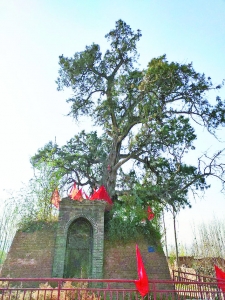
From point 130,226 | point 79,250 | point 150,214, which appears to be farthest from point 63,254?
point 150,214

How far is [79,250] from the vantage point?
10312mm

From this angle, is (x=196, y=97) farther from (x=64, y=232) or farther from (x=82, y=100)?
(x=64, y=232)

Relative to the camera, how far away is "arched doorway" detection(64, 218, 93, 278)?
9.89m

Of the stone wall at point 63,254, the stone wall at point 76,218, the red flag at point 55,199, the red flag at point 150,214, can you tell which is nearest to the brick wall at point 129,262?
the stone wall at point 63,254

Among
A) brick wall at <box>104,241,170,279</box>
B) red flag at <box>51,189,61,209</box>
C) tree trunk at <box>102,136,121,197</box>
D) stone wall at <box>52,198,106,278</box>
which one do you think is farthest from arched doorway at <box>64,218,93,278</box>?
tree trunk at <box>102,136,121,197</box>

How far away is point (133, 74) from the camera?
13.6 m

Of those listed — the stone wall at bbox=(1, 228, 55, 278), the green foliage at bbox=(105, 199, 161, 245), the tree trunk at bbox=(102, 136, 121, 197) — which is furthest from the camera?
the tree trunk at bbox=(102, 136, 121, 197)

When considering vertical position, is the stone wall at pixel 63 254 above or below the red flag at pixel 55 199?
below

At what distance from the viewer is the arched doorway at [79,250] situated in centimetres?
989

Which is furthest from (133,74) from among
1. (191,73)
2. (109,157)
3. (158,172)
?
(158,172)

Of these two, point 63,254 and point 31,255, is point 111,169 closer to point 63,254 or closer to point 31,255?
point 63,254

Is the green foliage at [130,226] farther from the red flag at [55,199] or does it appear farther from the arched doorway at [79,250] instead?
the red flag at [55,199]

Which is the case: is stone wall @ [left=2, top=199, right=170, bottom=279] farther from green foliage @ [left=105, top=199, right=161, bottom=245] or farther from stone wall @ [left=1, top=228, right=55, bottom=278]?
green foliage @ [left=105, top=199, right=161, bottom=245]

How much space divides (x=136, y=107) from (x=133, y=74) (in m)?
1.73
